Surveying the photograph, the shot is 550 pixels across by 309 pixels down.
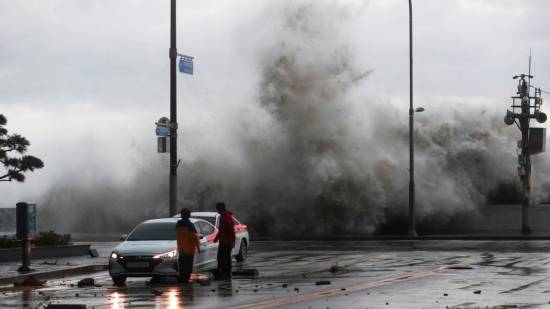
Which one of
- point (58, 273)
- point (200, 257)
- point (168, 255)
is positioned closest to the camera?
point (168, 255)

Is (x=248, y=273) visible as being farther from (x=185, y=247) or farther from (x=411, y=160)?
(x=411, y=160)

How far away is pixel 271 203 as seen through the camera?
5312 cm

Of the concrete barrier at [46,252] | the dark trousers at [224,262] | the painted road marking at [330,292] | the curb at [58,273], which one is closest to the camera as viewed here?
the painted road marking at [330,292]

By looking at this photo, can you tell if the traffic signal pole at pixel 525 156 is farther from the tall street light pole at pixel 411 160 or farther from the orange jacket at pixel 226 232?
Answer: the orange jacket at pixel 226 232

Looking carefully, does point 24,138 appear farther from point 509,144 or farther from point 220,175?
point 509,144

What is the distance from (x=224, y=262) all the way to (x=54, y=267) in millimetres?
5600

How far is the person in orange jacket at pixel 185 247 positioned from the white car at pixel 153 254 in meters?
0.52

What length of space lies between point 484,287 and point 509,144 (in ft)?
155

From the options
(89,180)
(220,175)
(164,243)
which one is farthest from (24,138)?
(89,180)

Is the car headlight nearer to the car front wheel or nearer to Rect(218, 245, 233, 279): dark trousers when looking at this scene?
Rect(218, 245, 233, 279): dark trousers

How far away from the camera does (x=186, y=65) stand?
28.2 m

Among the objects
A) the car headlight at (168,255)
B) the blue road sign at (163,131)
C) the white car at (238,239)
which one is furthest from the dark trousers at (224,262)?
the blue road sign at (163,131)

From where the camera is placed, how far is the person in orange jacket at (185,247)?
19.4 metres

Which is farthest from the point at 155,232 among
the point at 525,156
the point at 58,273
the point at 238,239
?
the point at 525,156
